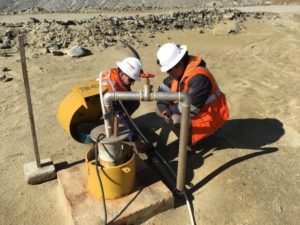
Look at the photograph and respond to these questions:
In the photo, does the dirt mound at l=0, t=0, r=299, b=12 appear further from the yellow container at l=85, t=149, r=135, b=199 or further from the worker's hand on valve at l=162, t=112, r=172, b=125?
the yellow container at l=85, t=149, r=135, b=199

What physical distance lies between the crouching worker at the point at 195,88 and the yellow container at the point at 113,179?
1051mm

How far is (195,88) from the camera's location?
436 cm

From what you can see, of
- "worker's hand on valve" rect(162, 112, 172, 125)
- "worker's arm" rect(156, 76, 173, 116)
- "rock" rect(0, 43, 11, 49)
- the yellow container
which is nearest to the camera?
the yellow container

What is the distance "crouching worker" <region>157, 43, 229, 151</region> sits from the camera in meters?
4.38

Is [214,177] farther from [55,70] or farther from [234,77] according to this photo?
[55,70]

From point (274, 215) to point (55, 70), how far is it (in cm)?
545

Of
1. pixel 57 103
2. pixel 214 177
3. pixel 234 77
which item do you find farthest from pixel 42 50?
pixel 214 177

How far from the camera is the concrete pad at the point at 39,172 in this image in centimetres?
440

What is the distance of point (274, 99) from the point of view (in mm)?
6500

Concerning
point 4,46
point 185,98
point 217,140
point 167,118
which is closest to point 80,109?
point 167,118

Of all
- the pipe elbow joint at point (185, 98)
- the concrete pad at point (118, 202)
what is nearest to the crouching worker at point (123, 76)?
the concrete pad at point (118, 202)

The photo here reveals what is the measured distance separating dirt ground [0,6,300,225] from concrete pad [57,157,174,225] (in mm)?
156

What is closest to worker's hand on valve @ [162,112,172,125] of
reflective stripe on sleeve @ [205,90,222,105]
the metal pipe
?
reflective stripe on sleeve @ [205,90,222,105]

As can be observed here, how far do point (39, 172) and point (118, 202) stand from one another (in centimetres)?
119
